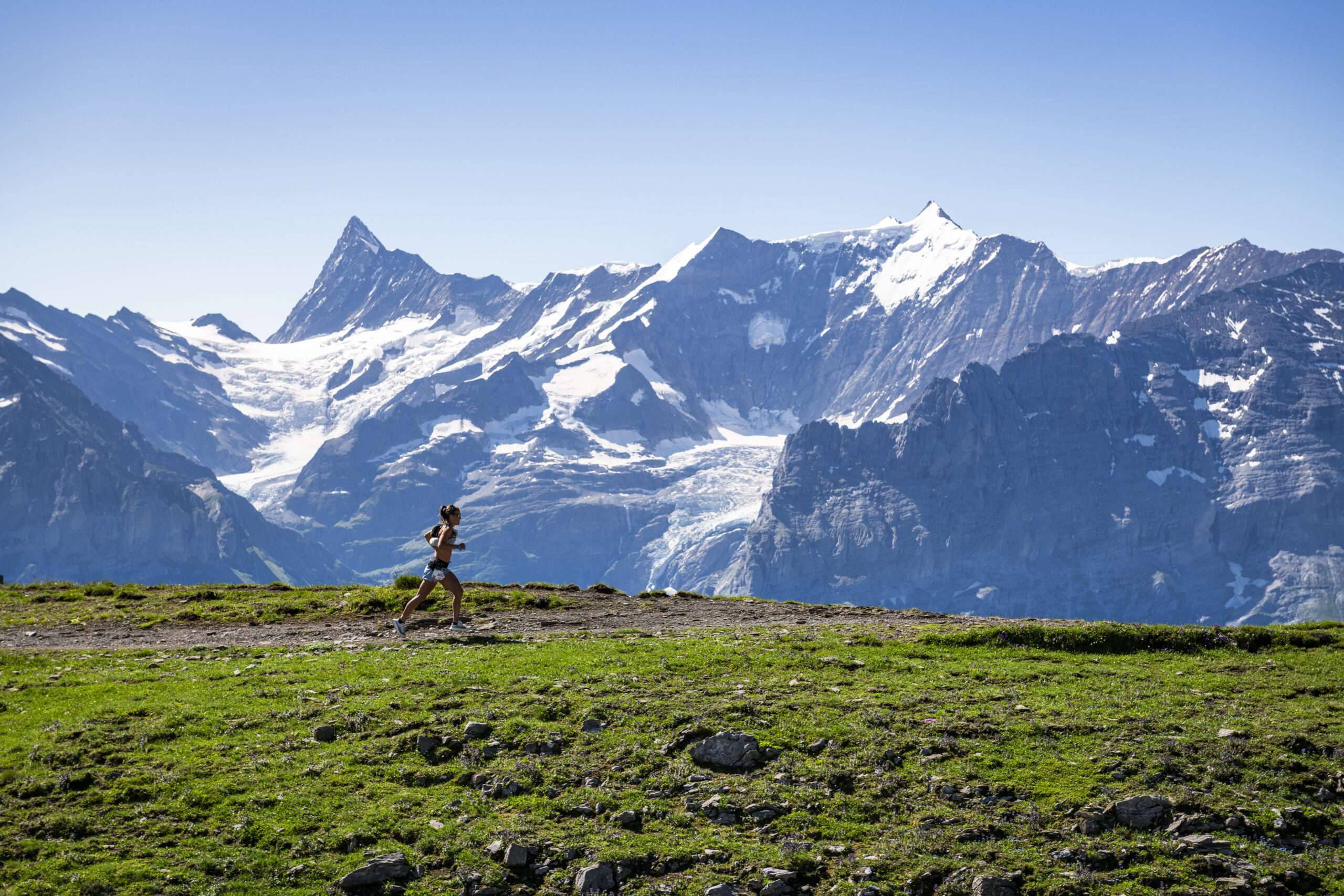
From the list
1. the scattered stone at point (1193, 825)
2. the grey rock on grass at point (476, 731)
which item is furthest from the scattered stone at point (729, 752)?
the scattered stone at point (1193, 825)

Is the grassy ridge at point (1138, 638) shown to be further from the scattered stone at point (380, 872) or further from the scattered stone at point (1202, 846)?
the scattered stone at point (380, 872)

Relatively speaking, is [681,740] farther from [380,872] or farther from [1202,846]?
[1202,846]

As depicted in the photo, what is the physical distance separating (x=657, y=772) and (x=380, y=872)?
5.90 m

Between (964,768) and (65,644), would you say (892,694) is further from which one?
(65,644)

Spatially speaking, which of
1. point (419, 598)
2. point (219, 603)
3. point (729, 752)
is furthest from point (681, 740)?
point (219, 603)

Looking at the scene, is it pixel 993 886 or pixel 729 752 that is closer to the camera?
pixel 993 886

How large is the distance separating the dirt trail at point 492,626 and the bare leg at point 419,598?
0.62 metres

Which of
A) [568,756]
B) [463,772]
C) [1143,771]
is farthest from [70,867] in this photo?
[1143,771]

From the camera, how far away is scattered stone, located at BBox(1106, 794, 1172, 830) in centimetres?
1898

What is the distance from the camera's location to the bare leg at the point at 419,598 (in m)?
34.8

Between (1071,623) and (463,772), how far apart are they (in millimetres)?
21565

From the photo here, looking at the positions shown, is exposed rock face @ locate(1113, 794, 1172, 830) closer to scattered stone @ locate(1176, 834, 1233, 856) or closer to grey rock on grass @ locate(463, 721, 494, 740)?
scattered stone @ locate(1176, 834, 1233, 856)

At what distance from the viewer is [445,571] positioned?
115 ft

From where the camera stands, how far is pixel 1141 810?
755 inches
